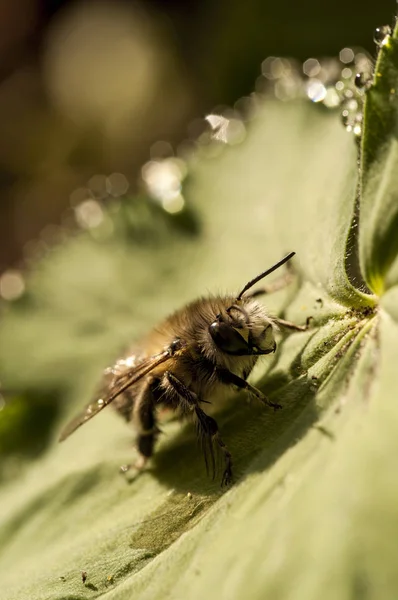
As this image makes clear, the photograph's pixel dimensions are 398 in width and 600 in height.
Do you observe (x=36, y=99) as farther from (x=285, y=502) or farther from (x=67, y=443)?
(x=285, y=502)

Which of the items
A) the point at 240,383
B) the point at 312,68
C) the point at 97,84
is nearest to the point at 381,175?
the point at 240,383

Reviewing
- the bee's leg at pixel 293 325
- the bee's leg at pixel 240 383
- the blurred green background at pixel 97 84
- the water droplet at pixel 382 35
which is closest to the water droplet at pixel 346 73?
the water droplet at pixel 382 35

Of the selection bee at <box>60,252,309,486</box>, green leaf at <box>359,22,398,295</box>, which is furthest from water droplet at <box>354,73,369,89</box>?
bee at <box>60,252,309,486</box>

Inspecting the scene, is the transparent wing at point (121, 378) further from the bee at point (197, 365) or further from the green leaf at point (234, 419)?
the green leaf at point (234, 419)

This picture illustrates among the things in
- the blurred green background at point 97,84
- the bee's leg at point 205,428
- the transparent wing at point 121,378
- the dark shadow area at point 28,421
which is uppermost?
the blurred green background at point 97,84

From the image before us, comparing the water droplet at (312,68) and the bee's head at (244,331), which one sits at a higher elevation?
the water droplet at (312,68)

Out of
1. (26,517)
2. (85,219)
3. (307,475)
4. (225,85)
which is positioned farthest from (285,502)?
(225,85)

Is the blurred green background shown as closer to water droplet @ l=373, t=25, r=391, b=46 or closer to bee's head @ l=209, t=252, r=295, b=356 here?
water droplet @ l=373, t=25, r=391, b=46
